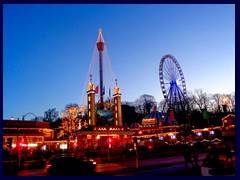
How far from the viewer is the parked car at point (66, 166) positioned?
60.3 feet

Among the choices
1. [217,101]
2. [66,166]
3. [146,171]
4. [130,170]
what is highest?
[217,101]

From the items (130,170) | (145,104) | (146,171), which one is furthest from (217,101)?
(146,171)

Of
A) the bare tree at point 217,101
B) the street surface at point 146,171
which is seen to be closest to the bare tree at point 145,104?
the bare tree at point 217,101

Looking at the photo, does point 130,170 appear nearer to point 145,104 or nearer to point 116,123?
point 116,123

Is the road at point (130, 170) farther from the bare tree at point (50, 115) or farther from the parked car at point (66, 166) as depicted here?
the bare tree at point (50, 115)

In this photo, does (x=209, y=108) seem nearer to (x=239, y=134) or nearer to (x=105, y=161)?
(x=105, y=161)

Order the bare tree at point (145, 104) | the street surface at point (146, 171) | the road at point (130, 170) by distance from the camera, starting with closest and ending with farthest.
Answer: the street surface at point (146, 171), the road at point (130, 170), the bare tree at point (145, 104)

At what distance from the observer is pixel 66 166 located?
18734 millimetres

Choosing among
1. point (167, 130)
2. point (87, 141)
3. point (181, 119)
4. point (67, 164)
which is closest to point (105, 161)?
point (67, 164)

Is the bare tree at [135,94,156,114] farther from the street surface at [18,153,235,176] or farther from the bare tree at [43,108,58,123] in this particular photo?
the street surface at [18,153,235,176]

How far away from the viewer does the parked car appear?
1838 cm

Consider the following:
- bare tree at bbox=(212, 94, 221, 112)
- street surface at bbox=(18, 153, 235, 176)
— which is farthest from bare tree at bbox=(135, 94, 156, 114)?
street surface at bbox=(18, 153, 235, 176)
